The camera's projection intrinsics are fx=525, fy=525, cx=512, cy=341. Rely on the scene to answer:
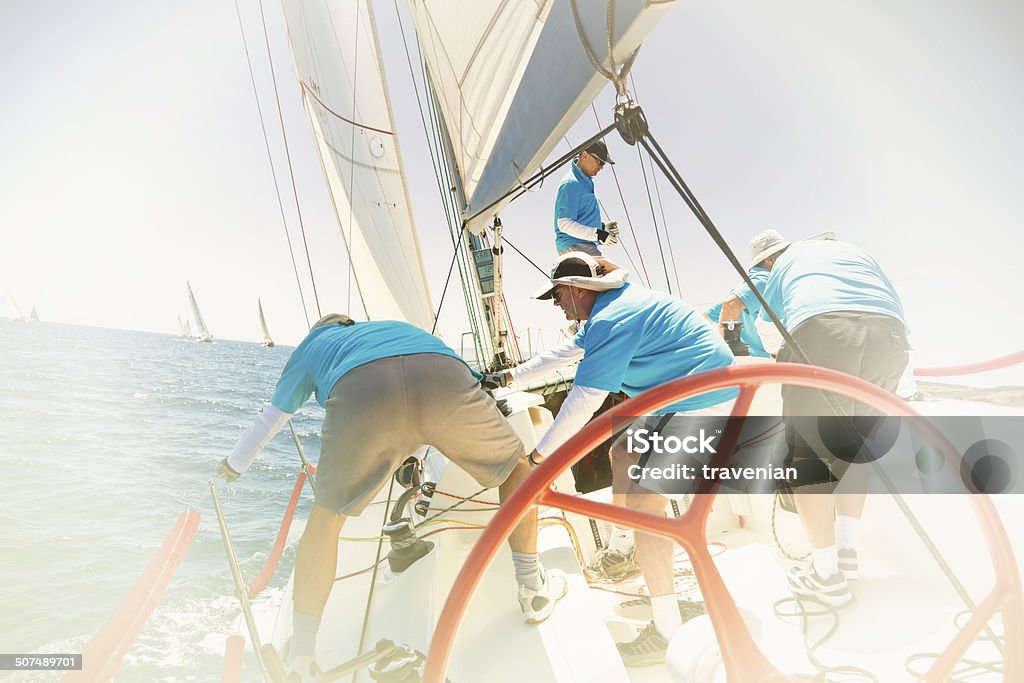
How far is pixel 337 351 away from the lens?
4.46 ft

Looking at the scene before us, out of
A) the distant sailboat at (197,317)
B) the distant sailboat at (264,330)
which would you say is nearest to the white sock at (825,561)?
the distant sailboat at (264,330)

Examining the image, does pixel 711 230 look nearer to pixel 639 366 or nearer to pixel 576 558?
pixel 639 366

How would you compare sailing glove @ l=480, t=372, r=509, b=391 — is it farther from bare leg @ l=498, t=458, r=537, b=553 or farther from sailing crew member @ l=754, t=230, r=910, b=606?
sailing crew member @ l=754, t=230, r=910, b=606

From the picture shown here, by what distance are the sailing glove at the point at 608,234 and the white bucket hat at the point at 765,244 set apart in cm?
109

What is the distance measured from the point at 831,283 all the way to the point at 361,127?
373cm

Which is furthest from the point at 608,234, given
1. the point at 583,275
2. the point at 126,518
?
the point at 126,518

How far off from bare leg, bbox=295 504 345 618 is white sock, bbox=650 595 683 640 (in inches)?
31.9

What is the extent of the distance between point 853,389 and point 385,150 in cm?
409

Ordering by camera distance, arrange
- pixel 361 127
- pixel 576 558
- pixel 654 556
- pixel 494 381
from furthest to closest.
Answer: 1. pixel 361 127
2. pixel 494 381
3. pixel 576 558
4. pixel 654 556

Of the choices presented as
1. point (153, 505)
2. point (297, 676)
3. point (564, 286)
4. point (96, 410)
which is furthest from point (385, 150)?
point (96, 410)

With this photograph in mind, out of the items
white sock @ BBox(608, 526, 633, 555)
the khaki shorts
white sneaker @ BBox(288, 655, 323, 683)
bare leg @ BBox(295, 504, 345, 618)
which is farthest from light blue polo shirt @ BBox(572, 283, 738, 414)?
white sneaker @ BBox(288, 655, 323, 683)

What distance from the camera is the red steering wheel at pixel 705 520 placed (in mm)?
578

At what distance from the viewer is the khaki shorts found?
1.22m

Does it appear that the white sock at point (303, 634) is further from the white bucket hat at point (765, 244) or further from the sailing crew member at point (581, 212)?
the sailing crew member at point (581, 212)
